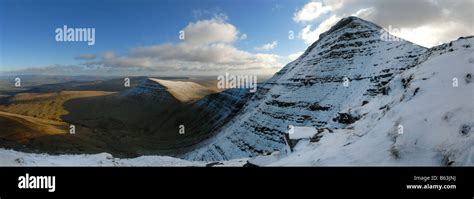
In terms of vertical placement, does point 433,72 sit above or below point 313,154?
above

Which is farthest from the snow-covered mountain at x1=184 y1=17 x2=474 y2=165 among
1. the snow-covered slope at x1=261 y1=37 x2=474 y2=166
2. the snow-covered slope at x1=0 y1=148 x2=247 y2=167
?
the snow-covered slope at x1=0 y1=148 x2=247 y2=167

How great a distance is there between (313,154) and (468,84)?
7.63m

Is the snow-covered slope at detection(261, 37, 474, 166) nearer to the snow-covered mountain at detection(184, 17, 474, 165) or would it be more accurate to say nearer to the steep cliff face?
the snow-covered mountain at detection(184, 17, 474, 165)

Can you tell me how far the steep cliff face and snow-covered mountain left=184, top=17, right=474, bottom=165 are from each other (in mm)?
205

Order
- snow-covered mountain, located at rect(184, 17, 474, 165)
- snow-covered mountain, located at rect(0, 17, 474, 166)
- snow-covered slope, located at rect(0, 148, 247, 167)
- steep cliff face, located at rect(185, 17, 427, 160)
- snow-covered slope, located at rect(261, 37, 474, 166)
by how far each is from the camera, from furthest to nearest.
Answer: steep cliff face, located at rect(185, 17, 427, 160), snow-covered slope, located at rect(0, 148, 247, 167), snow-covered mountain, located at rect(184, 17, 474, 165), snow-covered mountain, located at rect(0, 17, 474, 166), snow-covered slope, located at rect(261, 37, 474, 166)

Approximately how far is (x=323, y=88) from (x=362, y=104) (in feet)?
102

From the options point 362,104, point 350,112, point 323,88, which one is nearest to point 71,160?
point 350,112

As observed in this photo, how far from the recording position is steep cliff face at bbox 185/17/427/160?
51219 millimetres

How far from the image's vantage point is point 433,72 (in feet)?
62.4

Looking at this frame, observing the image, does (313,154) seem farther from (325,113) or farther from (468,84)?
(325,113)

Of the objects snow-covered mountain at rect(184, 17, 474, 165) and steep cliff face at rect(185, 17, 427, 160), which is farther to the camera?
steep cliff face at rect(185, 17, 427, 160)

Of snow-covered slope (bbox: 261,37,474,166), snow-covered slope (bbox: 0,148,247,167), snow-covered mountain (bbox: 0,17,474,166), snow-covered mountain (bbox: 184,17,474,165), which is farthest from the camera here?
snow-covered slope (bbox: 0,148,247,167)

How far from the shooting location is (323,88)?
5928cm
